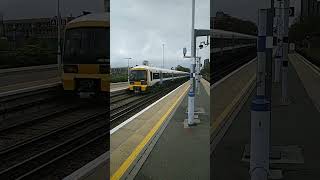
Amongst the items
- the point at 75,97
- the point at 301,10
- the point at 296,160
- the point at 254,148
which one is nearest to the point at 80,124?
the point at 75,97

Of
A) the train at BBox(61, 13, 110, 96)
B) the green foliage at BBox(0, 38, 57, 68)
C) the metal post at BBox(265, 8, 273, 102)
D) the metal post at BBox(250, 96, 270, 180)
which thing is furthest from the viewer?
the green foliage at BBox(0, 38, 57, 68)

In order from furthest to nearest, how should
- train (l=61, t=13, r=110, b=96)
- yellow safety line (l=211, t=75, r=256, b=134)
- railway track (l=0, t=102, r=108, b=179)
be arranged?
railway track (l=0, t=102, r=108, b=179), train (l=61, t=13, r=110, b=96), yellow safety line (l=211, t=75, r=256, b=134)

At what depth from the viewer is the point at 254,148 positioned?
2.15m

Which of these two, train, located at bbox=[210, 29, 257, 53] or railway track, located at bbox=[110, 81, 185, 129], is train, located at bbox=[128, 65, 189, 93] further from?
train, located at bbox=[210, 29, 257, 53]

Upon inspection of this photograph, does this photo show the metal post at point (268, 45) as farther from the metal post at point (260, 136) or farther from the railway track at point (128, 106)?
the railway track at point (128, 106)

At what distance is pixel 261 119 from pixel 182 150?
1.60 feet

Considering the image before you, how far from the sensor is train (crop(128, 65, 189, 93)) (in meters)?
1.42

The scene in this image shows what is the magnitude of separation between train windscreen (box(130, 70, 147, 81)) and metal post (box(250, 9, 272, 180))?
0.84m

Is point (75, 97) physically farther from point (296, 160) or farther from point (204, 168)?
point (204, 168)

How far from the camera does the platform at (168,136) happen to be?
1.53 m

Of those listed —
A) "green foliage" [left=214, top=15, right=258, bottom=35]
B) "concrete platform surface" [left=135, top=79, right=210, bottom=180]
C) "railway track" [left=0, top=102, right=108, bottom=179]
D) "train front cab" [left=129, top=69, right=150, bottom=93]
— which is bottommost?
"railway track" [left=0, top=102, right=108, bottom=179]

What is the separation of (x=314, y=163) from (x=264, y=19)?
1.59 meters

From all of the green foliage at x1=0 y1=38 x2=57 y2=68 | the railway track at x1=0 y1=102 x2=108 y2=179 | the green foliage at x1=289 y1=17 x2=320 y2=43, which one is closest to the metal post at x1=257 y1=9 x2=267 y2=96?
the railway track at x1=0 y1=102 x2=108 y2=179

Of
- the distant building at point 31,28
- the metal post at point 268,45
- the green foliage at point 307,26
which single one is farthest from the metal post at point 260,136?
the green foliage at point 307,26
